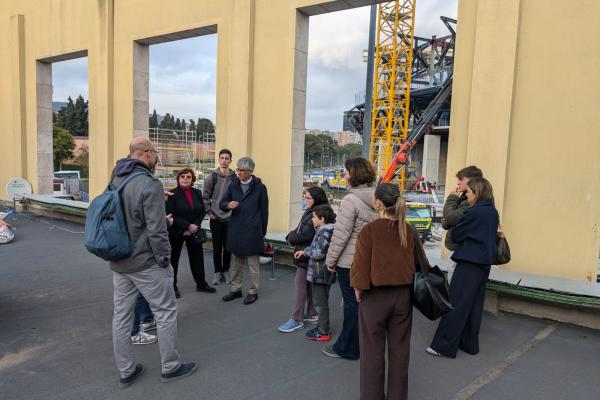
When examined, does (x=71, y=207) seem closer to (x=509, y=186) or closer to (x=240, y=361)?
(x=240, y=361)

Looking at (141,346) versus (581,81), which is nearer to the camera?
(141,346)

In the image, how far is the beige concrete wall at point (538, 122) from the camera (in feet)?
15.1

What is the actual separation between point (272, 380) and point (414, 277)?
142 centimetres

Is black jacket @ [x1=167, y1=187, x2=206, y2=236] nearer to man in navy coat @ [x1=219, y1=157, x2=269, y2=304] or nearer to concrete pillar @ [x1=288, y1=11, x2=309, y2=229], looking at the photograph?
man in navy coat @ [x1=219, y1=157, x2=269, y2=304]

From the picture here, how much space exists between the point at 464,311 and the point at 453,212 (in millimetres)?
886

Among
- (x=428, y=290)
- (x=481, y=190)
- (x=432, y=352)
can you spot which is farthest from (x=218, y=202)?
(x=428, y=290)

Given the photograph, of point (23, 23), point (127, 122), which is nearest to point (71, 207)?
point (127, 122)

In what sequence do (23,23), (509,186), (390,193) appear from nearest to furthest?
(390,193), (509,186), (23,23)

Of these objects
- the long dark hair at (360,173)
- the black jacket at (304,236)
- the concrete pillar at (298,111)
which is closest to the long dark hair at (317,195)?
the black jacket at (304,236)

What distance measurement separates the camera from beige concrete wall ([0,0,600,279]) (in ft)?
15.4

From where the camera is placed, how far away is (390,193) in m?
2.75

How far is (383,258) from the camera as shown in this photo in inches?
107

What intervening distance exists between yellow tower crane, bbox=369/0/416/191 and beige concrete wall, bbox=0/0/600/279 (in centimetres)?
3516

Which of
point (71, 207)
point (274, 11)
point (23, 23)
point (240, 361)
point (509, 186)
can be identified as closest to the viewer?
point (240, 361)
